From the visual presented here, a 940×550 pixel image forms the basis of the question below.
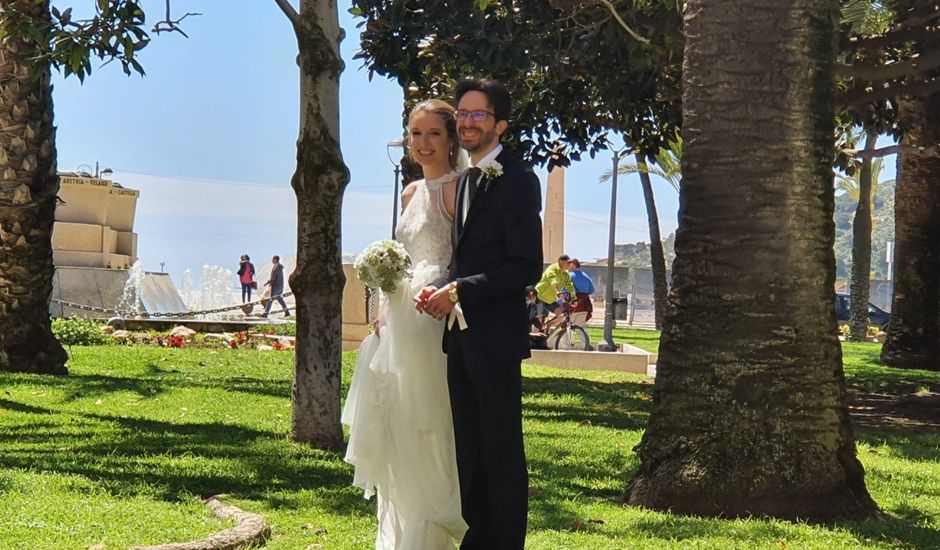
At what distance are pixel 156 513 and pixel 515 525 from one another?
6.78ft

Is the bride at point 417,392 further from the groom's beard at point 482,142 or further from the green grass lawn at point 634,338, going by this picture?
the green grass lawn at point 634,338

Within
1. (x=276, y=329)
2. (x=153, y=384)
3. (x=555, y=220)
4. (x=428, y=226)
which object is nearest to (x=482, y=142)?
(x=428, y=226)

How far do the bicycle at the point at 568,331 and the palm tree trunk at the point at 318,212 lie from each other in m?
11.9

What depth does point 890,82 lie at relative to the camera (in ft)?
52.4

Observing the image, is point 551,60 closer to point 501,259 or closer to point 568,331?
point 568,331

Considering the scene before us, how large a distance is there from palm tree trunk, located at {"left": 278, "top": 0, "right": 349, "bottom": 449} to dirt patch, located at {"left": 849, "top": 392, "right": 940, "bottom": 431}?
19.8 ft

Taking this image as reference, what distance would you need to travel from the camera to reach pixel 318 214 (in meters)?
8.25

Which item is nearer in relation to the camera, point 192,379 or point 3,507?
point 3,507

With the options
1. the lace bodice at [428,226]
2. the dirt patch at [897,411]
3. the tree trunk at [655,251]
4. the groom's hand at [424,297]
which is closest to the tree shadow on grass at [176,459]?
the lace bodice at [428,226]

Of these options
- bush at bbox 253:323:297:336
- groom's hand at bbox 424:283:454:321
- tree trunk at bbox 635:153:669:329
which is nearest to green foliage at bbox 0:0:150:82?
groom's hand at bbox 424:283:454:321

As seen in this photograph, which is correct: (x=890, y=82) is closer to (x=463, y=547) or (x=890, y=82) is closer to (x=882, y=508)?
(x=882, y=508)

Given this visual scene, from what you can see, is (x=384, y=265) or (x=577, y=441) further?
(x=577, y=441)

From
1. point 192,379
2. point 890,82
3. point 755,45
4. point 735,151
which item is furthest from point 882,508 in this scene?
point 890,82

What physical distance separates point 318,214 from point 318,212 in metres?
0.01
